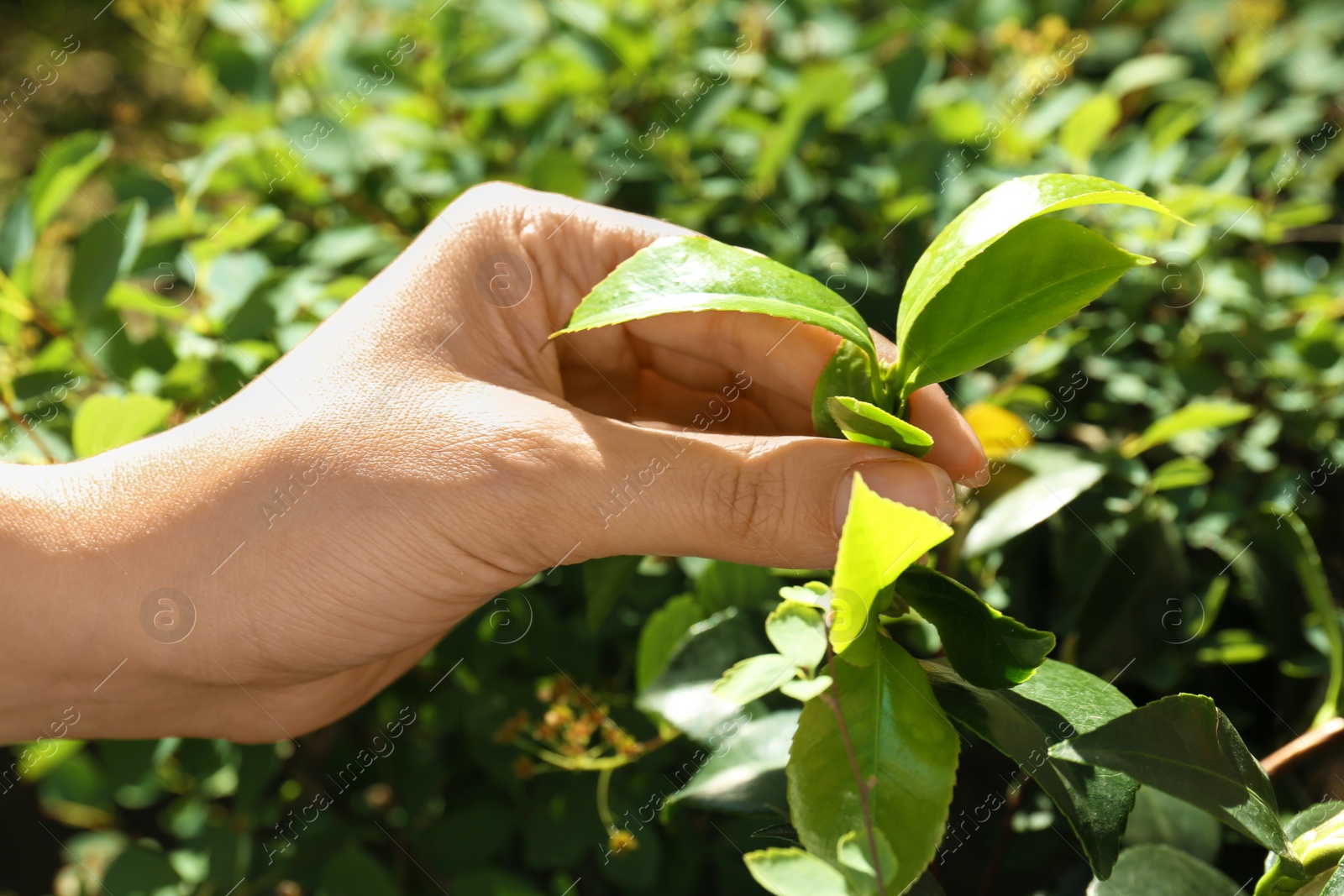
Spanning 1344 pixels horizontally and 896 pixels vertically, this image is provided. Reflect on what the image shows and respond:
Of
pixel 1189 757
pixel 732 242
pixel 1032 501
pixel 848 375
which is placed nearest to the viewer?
pixel 1189 757

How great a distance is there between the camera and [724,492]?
2.46 feet

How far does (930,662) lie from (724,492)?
7.7 inches

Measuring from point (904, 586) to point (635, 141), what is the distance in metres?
0.84

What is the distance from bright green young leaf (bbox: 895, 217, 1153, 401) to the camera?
636 mm

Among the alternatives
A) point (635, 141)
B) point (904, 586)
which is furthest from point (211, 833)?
point (635, 141)

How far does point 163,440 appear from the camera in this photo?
2.97 feet

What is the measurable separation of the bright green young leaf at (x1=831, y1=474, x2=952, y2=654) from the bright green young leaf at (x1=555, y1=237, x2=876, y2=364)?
15cm

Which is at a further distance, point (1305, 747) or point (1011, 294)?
point (1305, 747)

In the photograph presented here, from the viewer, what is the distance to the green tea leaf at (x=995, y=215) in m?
0.58

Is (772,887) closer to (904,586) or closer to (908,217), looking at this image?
(904,586)

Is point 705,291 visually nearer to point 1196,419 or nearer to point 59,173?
point 1196,419

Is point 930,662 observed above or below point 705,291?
→ below

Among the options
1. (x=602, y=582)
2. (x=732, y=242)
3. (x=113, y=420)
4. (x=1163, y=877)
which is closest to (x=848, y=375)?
(x=602, y=582)

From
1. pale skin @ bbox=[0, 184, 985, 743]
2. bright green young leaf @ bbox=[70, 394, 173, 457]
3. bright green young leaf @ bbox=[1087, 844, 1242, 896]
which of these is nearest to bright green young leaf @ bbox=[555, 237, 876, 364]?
pale skin @ bbox=[0, 184, 985, 743]
